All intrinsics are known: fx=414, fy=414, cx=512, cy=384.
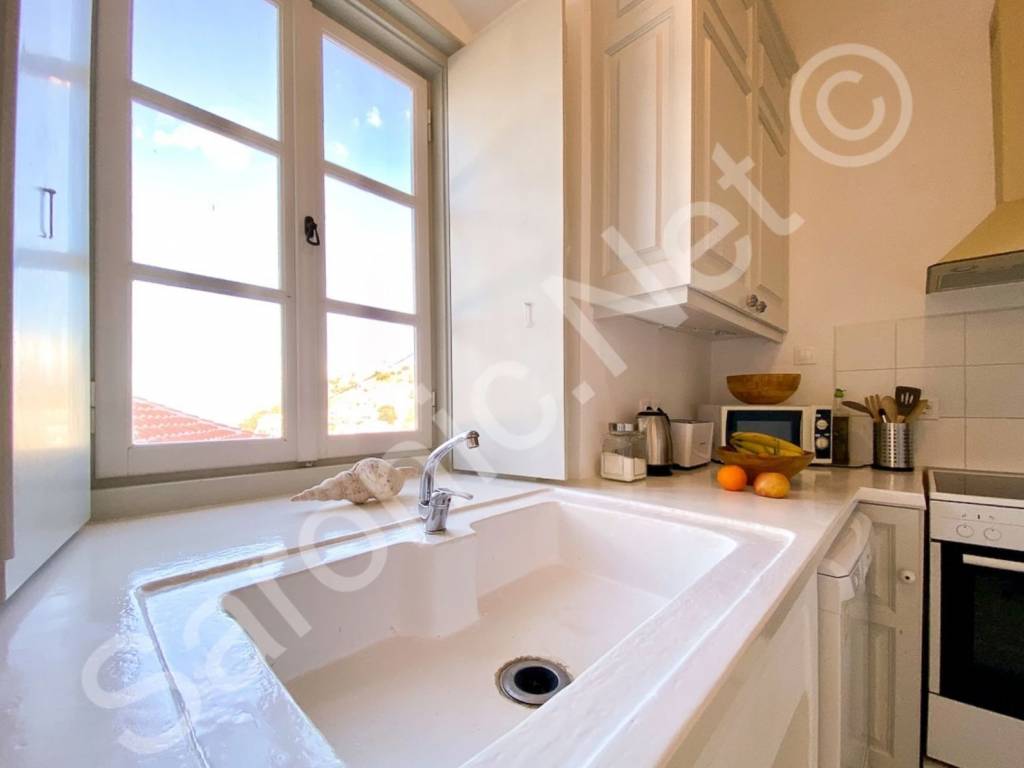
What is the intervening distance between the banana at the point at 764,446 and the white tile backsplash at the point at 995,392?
908mm

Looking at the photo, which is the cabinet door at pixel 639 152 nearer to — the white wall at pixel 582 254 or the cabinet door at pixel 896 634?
the white wall at pixel 582 254

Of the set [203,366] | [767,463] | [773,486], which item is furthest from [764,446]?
[203,366]

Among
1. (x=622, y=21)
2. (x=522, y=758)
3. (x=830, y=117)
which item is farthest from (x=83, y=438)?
(x=830, y=117)

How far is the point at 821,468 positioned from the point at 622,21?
1603 mm

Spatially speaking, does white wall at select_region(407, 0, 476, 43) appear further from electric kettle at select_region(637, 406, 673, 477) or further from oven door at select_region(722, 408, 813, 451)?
oven door at select_region(722, 408, 813, 451)

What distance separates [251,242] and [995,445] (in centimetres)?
245

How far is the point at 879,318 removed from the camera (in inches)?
65.7

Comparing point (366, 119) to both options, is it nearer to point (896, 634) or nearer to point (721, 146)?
point (721, 146)

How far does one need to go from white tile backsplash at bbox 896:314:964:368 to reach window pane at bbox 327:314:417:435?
187cm

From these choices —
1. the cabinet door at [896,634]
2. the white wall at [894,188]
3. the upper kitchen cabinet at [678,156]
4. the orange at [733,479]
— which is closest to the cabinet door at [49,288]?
the upper kitchen cabinet at [678,156]

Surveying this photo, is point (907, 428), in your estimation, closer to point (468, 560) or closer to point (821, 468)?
point (821, 468)

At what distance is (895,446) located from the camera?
1.46 metres

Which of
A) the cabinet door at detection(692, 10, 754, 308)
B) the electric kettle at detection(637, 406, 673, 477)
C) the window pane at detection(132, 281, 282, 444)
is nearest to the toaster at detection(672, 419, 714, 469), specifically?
the electric kettle at detection(637, 406, 673, 477)

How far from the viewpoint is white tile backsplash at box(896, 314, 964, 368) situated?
1.50m
